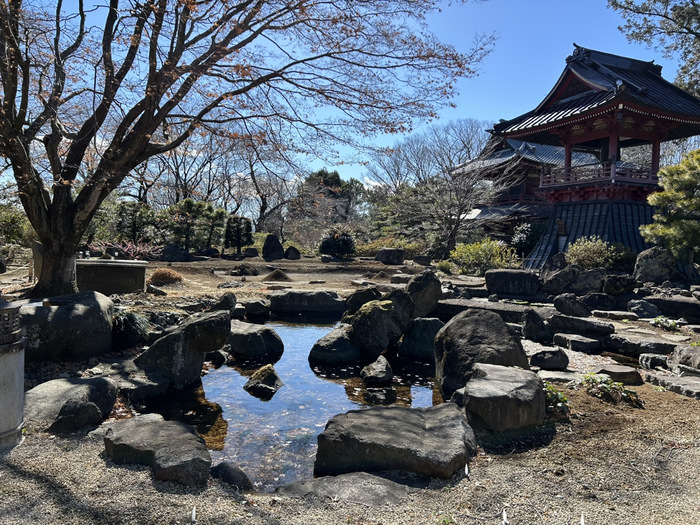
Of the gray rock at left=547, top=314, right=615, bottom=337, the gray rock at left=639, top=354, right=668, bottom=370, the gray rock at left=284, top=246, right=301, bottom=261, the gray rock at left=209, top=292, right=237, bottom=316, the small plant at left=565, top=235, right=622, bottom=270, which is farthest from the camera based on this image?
the gray rock at left=284, top=246, right=301, bottom=261

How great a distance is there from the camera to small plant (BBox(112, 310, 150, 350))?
697 centimetres

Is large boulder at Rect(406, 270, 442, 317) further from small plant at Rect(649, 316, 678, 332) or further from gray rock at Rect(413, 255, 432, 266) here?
gray rock at Rect(413, 255, 432, 266)

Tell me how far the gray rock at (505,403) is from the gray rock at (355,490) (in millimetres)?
1190

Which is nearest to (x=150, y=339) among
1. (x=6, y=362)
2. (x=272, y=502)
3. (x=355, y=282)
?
(x=6, y=362)

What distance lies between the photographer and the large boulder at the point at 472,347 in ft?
18.7

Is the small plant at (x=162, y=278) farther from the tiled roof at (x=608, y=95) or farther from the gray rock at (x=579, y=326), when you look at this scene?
the tiled roof at (x=608, y=95)

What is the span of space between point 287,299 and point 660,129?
53.6 feet

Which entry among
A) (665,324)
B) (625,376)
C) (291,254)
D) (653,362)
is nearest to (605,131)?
(665,324)

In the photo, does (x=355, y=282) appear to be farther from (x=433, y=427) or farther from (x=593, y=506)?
(x=593, y=506)

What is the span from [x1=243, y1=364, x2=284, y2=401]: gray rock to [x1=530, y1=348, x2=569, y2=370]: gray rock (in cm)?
336

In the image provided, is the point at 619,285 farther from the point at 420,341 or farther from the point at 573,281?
the point at 420,341

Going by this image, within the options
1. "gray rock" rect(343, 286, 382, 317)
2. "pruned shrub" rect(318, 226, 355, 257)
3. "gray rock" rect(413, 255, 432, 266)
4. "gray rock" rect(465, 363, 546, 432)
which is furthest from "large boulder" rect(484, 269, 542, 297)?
"pruned shrub" rect(318, 226, 355, 257)

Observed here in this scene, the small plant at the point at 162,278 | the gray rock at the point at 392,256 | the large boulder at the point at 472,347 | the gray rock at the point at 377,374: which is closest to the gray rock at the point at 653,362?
the large boulder at the point at 472,347

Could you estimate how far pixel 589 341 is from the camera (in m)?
8.12
